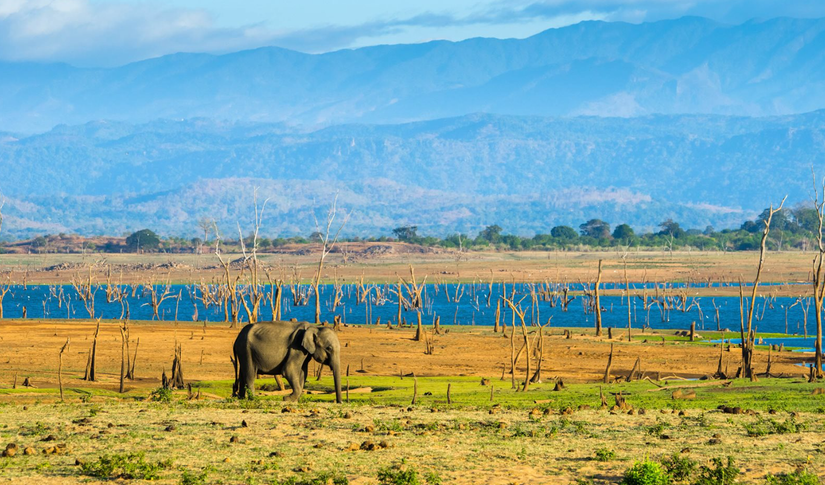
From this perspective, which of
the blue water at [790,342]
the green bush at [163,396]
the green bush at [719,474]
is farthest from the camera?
the blue water at [790,342]

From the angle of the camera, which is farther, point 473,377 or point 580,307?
point 580,307

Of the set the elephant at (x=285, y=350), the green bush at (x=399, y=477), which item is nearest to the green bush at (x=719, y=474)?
the green bush at (x=399, y=477)

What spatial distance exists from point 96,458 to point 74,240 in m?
178

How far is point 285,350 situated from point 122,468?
32.5ft

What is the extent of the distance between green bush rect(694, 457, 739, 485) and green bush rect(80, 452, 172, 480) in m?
7.98

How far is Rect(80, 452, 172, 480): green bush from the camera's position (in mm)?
15562

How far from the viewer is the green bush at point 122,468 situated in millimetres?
15562

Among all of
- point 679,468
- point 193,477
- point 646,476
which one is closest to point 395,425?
point 193,477

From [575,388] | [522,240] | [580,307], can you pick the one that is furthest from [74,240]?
[575,388]

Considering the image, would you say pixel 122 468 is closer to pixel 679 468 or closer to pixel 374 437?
pixel 374 437

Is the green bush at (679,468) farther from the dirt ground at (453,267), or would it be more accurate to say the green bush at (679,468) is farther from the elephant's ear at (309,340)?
the dirt ground at (453,267)

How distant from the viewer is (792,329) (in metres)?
72.1

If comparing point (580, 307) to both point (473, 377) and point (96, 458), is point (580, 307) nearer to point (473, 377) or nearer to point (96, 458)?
point (473, 377)

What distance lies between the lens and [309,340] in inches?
1000
